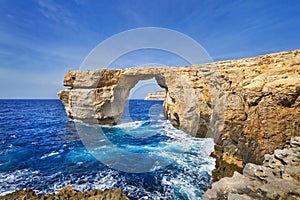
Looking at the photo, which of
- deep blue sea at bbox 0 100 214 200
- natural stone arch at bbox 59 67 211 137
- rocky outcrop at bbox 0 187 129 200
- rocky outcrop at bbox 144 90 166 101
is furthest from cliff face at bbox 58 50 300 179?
rocky outcrop at bbox 144 90 166 101

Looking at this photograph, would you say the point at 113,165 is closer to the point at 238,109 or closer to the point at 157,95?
the point at 238,109

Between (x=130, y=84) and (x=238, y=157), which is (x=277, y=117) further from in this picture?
(x=130, y=84)

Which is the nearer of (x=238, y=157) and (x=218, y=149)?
(x=238, y=157)

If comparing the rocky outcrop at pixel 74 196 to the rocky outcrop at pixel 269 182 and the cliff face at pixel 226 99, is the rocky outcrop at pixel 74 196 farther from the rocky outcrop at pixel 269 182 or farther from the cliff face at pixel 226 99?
the cliff face at pixel 226 99

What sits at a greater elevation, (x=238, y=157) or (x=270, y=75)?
(x=270, y=75)

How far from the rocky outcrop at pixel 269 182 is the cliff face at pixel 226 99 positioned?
81.0 inches

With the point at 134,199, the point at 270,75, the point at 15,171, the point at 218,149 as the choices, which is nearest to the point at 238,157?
the point at 218,149

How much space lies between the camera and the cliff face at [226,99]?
286 inches

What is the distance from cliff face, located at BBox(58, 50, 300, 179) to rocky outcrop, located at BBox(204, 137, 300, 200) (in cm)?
206

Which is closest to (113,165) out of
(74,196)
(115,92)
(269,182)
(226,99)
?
(74,196)

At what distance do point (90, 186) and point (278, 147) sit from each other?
27.6 ft

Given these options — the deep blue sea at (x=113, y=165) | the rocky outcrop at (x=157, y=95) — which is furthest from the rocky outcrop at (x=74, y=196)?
the rocky outcrop at (x=157, y=95)

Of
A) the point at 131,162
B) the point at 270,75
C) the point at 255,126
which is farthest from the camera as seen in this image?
the point at 131,162

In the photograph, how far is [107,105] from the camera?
22.9m
